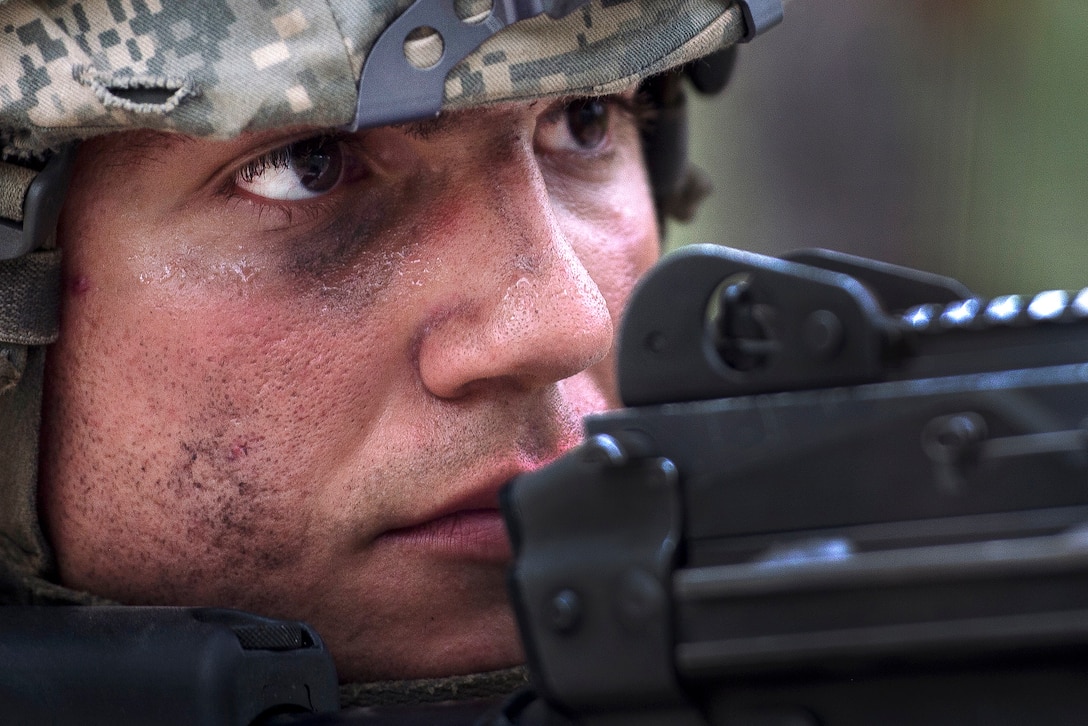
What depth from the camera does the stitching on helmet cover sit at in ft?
3.44

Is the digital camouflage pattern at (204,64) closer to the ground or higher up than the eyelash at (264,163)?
higher up

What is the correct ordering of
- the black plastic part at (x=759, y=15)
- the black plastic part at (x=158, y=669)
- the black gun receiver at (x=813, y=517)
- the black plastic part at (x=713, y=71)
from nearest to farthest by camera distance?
the black gun receiver at (x=813, y=517) < the black plastic part at (x=158, y=669) < the black plastic part at (x=759, y=15) < the black plastic part at (x=713, y=71)

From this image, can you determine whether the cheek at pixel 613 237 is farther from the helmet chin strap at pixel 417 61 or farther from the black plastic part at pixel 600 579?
the black plastic part at pixel 600 579

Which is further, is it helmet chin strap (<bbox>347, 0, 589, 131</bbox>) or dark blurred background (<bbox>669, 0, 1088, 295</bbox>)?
dark blurred background (<bbox>669, 0, 1088, 295</bbox>)

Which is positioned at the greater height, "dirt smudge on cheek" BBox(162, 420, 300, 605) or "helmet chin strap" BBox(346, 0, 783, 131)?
"helmet chin strap" BBox(346, 0, 783, 131)

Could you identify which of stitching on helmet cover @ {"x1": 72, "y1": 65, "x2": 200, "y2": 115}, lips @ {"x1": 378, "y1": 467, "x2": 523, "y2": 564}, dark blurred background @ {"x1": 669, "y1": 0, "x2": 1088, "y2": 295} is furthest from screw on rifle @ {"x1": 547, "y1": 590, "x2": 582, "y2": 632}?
dark blurred background @ {"x1": 669, "y1": 0, "x2": 1088, "y2": 295}

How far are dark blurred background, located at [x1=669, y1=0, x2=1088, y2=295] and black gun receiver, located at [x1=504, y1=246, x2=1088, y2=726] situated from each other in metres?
3.82

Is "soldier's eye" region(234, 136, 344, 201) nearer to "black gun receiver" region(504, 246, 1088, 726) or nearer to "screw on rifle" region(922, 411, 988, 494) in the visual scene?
"black gun receiver" region(504, 246, 1088, 726)

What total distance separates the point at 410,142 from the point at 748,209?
3644 millimetres

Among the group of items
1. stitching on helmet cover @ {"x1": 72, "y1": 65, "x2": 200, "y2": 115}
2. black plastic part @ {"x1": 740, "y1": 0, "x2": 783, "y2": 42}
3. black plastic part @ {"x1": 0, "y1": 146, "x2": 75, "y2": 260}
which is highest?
stitching on helmet cover @ {"x1": 72, "y1": 65, "x2": 200, "y2": 115}

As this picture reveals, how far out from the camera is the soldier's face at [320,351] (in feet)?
3.76

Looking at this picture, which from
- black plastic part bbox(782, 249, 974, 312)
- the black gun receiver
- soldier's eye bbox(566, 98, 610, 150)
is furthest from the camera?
soldier's eye bbox(566, 98, 610, 150)

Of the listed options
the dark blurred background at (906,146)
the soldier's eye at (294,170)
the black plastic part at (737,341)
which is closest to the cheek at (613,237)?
the soldier's eye at (294,170)

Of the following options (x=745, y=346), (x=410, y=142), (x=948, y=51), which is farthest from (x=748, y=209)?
(x=745, y=346)
